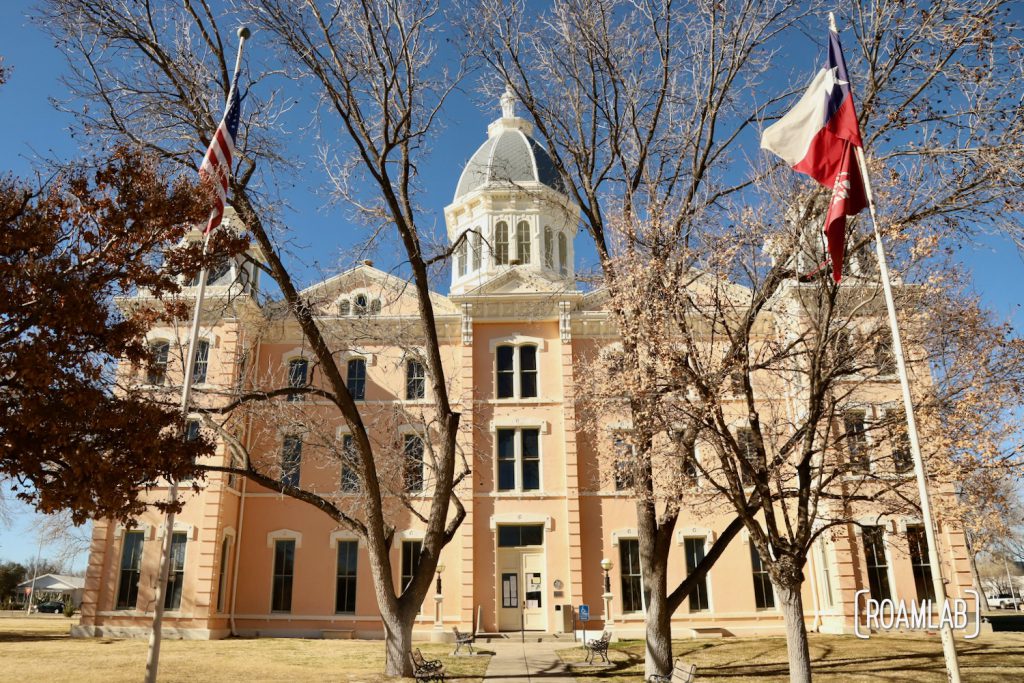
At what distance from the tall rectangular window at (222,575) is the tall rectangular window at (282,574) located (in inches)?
56.4

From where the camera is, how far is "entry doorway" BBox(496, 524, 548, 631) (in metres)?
24.8

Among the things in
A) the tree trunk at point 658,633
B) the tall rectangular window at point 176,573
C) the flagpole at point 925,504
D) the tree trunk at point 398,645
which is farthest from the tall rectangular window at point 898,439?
the tall rectangular window at point 176,573

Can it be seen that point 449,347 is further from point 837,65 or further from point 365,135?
point 837,65

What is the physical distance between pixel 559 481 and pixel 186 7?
17.1m

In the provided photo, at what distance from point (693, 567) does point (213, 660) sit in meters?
14.6

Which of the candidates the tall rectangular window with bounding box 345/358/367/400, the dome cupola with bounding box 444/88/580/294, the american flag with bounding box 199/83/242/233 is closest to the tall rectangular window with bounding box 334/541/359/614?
the tall rectangular window with bounding box 345/358/367/400

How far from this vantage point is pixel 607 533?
25078 millimetres

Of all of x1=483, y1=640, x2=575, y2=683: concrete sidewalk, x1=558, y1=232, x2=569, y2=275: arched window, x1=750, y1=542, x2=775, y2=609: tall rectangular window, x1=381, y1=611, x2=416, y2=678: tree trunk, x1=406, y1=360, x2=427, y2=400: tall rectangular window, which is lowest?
x1=483, y1=640, x2=575, y2=683: concrete sidewalk

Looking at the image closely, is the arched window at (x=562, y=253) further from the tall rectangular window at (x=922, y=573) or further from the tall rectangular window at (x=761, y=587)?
the tall rectangular window at (x=922, y=573)

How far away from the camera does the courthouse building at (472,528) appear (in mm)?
23891

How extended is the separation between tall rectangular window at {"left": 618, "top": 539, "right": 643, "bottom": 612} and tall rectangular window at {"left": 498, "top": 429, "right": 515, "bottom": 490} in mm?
3962

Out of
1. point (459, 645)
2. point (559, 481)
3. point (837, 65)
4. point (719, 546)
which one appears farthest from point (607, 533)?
point (837, 65)

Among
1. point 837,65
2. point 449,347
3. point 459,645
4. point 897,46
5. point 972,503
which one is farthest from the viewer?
point 449,347

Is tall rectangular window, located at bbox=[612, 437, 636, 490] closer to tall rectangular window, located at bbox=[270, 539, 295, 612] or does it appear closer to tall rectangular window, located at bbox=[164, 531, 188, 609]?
tall rectangular window, located at bbox=[270, 539, 295, 612]
